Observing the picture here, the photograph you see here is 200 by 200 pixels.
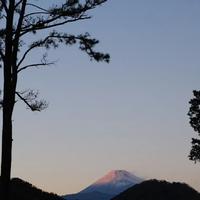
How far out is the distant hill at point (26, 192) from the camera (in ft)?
126

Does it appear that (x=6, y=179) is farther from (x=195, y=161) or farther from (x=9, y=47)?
(x=195, y=161)

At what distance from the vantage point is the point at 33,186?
4409 centimetres

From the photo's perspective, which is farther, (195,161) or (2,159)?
(195,161)

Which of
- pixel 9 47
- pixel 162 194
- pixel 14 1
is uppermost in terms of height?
pixel 14 1

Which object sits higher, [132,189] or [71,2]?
[71,2]

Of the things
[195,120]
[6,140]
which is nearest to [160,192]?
[195,120]

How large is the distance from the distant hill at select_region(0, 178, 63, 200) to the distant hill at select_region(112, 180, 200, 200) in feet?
56.8

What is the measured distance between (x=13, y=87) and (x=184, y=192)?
42699 mm

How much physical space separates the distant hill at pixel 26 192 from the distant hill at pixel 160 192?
1730cm

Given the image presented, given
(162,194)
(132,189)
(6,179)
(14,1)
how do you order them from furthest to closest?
(132,189)
(162,194)
(14,1)
(6,179)

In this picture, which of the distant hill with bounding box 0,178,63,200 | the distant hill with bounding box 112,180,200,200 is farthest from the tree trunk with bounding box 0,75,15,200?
the distant hill with bounding box 112,180,200,200

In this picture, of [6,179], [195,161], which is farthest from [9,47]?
[195,161]

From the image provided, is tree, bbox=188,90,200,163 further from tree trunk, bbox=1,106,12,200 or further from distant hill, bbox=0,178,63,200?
tree trunk, bbox=1,106,12,200

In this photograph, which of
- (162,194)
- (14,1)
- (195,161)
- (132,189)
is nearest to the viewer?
(14,1)
